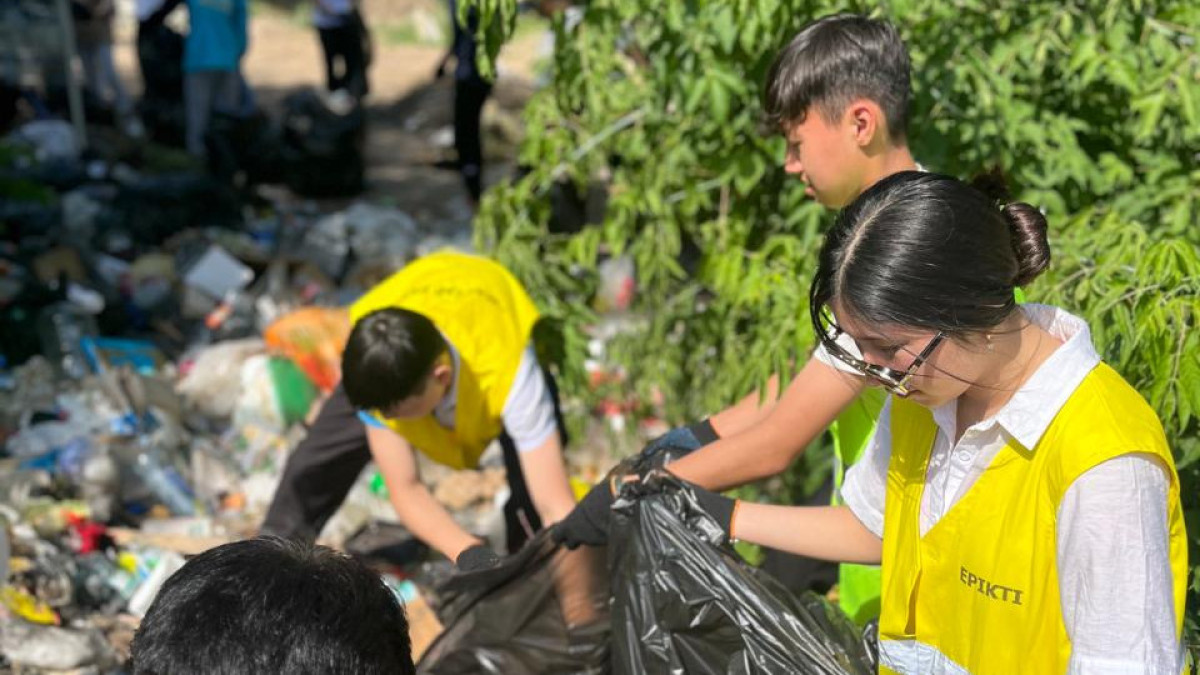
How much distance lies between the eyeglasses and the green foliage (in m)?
0.92

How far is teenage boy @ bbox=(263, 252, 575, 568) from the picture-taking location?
8.80ft

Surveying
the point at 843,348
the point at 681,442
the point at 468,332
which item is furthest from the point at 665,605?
the point at 468,332

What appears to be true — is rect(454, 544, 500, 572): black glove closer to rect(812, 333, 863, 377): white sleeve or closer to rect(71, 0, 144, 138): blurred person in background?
rect(812, 333, 863, 377): white sleeve

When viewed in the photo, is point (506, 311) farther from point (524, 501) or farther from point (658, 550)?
point (658, 550)

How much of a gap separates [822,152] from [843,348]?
63 centimetres

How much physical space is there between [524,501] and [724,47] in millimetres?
1263

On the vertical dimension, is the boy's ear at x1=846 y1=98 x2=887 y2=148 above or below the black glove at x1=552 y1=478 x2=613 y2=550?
above

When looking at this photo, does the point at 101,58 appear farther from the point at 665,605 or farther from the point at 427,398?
the point at 665,605

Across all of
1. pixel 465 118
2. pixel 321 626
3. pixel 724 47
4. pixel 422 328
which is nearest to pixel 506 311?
pixel 422 328

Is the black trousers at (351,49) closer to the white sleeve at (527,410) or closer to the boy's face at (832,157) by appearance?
the white sleeve at (527,410)

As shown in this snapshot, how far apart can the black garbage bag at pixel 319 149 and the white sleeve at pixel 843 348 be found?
6.47 m

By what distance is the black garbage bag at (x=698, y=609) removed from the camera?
2018mm

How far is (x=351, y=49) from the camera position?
973cm

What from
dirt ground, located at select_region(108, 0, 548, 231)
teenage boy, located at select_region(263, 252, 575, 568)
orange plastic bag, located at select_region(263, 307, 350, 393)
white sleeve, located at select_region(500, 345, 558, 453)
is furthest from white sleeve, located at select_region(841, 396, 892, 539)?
dirt ground, located at select_region(108, 0, 548, 231)
